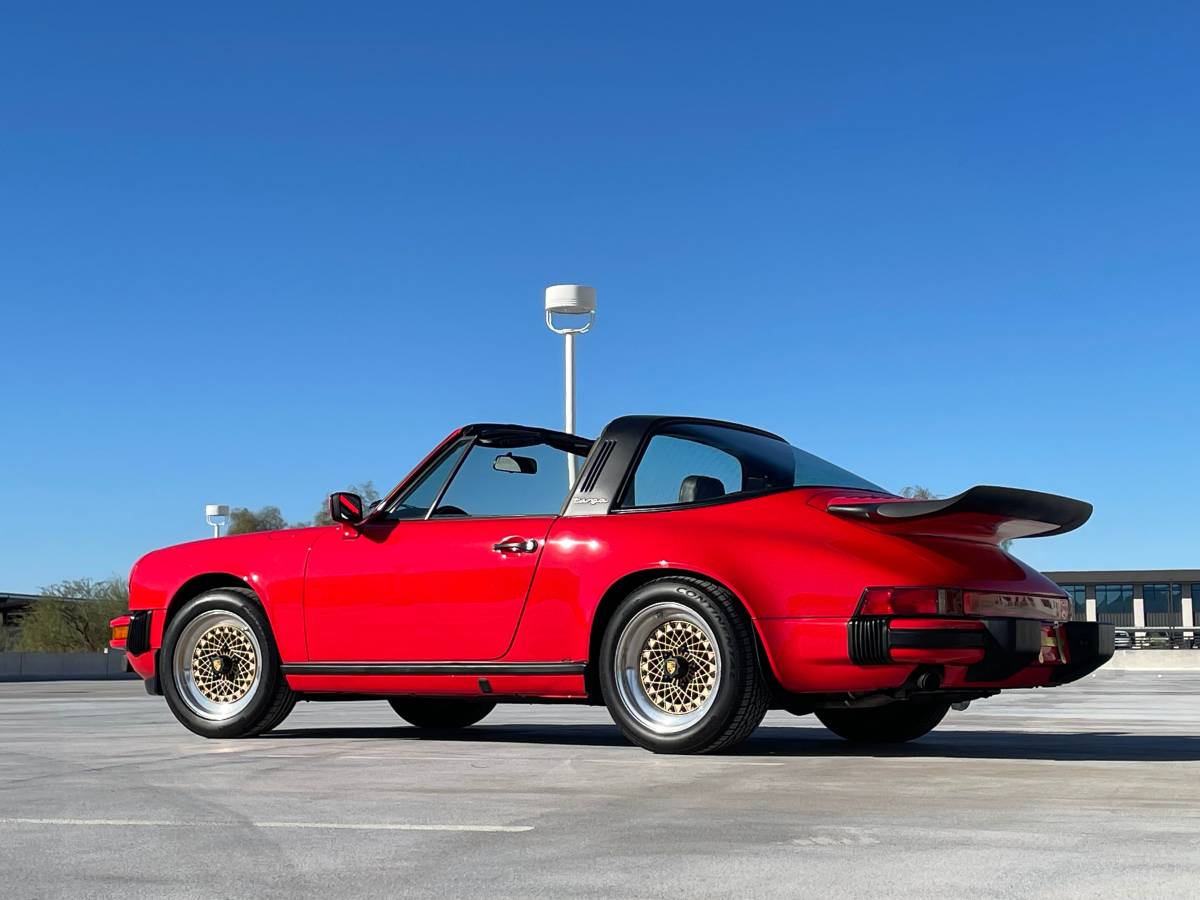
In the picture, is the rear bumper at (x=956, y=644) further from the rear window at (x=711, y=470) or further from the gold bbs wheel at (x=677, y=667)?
the rear window at (x=711, y=470)

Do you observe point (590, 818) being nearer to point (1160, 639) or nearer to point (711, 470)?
point (711, 470)

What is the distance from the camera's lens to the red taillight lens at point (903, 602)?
636cm

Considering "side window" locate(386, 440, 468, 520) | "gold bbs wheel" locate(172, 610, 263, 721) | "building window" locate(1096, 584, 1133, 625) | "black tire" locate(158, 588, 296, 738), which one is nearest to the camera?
"side window" locate(386, 440, 468, 520)

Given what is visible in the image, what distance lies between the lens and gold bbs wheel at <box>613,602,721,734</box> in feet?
22.3

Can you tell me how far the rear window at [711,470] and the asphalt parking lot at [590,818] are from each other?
1254 mm

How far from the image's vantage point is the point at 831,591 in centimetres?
647

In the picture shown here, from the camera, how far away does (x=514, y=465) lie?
26.6 ft

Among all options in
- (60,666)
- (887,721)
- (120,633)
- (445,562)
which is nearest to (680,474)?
(445,562)

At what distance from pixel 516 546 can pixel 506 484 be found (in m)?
0.65

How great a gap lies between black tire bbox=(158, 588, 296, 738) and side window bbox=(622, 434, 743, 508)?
231cm

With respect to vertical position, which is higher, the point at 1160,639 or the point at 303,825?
the point at 303,825

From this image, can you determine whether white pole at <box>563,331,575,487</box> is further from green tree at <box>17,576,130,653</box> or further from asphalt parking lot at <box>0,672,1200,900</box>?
green tree at <box>17,576,130,653</box>

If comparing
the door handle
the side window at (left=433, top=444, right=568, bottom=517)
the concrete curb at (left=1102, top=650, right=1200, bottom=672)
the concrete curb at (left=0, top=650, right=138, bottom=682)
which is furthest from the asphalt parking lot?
the concrete curb at (left=1102, top=650, right=1200, bottom=672)

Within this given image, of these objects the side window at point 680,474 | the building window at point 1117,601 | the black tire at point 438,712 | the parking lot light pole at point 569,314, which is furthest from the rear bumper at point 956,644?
the building window at point 1117,601
